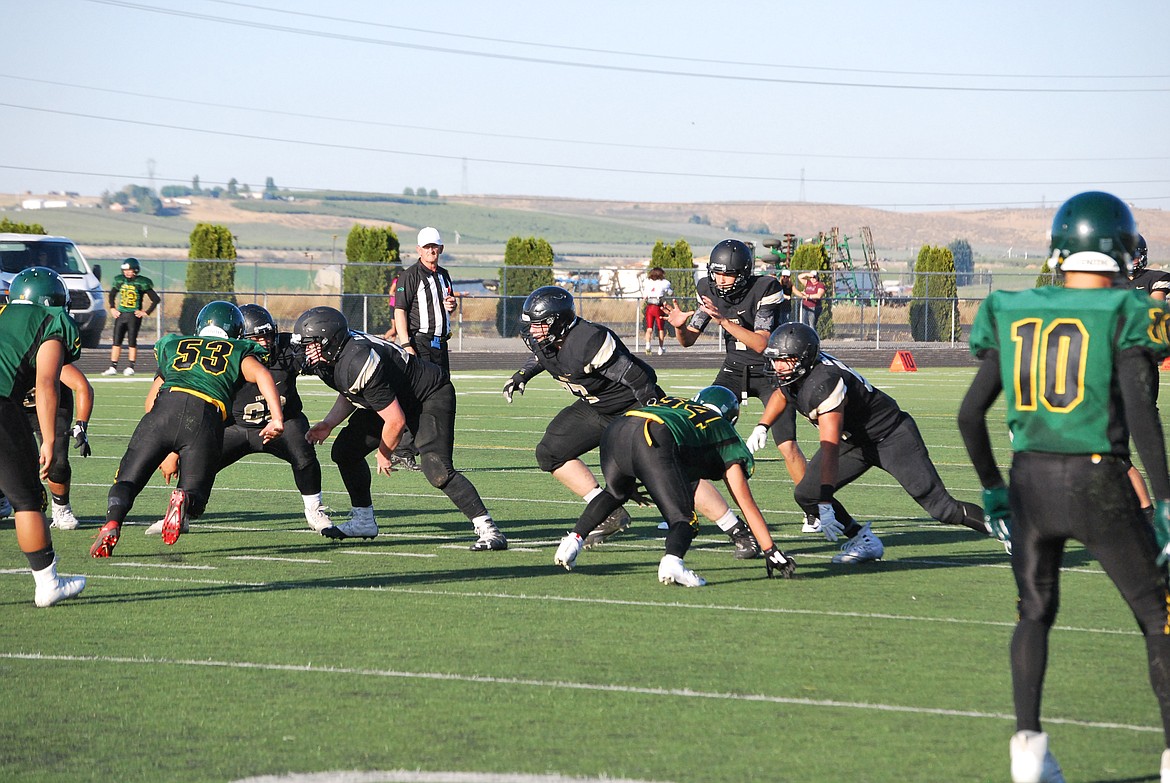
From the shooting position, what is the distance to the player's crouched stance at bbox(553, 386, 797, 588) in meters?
7.38

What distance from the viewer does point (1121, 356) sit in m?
4.09

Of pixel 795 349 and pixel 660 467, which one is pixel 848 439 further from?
pixel 660 467

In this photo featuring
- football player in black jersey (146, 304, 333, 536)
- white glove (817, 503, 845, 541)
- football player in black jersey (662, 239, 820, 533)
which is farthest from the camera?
football player in black jersey (662, 239, 820, 533)

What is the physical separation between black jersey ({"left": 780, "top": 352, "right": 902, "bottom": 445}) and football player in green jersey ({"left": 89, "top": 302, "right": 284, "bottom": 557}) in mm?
2835

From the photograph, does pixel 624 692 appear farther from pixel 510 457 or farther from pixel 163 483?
pixel 510 457

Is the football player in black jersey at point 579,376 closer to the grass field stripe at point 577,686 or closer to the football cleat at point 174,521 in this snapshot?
the football cleat at point 174,521

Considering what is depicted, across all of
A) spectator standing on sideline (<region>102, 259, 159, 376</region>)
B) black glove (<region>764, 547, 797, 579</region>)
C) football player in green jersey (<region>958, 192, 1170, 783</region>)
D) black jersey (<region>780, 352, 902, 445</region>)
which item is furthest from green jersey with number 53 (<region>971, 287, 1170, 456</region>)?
spectator standing on sideline (<region>102, 259, 159, 376</region>)

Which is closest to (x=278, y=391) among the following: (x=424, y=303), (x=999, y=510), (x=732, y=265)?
(x=732, y=265)

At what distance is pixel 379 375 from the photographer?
8516mm

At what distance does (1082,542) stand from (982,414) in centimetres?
50

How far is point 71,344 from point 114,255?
104 m

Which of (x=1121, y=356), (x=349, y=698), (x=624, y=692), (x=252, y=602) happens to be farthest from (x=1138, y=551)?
(x=252, y=602)

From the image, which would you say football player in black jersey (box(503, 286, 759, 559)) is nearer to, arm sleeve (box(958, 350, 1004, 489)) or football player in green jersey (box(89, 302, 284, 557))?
football player in green jersey (box(89, 302, 284, 557))

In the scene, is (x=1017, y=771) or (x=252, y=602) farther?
(x=252, y=602)
